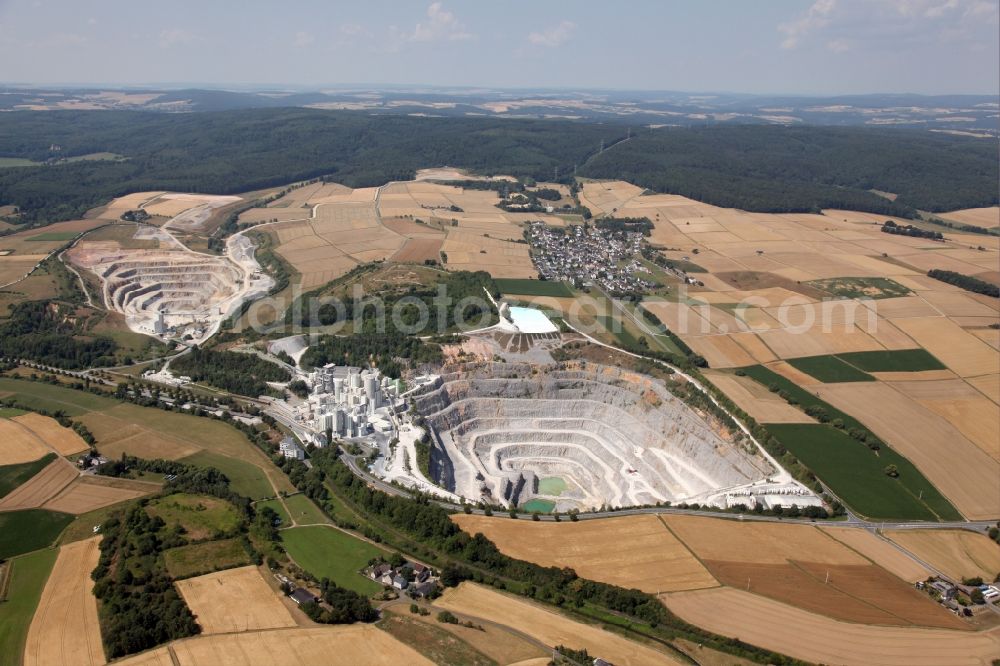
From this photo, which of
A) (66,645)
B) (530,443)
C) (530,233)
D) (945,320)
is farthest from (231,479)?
(530,233)

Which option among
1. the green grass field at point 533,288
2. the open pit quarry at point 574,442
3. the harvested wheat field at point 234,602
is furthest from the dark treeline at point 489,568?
the green grass field at point 533,288

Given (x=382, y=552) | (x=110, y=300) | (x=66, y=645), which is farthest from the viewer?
(x=110, y=300)

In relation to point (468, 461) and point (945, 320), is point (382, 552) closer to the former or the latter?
point (468, 461)

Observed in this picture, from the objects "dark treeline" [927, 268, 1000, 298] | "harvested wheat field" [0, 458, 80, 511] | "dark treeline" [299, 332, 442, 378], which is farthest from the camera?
"dark treeline" [927, 268, 1000, 298]

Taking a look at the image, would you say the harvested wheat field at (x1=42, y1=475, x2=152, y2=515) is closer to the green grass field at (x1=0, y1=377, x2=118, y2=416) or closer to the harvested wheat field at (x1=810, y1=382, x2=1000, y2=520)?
the green grass field at (x1=0, y1=377, x2=118, y2=416)

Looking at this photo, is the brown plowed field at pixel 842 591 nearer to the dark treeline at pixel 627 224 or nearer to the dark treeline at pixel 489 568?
the dark treeline at pixel 489 568

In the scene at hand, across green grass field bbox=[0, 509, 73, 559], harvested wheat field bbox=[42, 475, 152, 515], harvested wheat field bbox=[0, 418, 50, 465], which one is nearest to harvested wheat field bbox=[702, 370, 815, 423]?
harvested wheat field bbox=[42, 475, 152, 515]

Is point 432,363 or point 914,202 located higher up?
point 914,202
